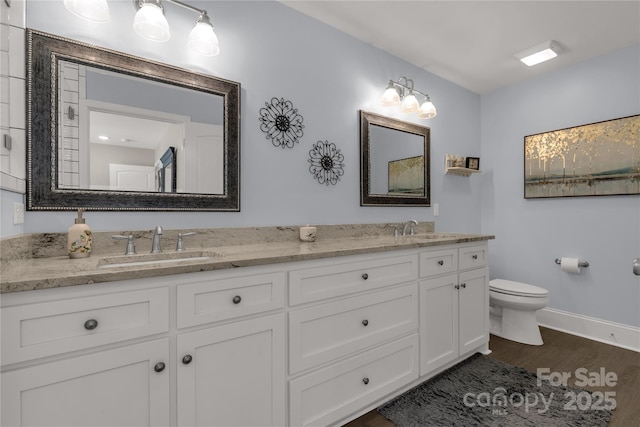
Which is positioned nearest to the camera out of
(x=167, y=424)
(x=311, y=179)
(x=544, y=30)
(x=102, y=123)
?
(x=167, y=424)

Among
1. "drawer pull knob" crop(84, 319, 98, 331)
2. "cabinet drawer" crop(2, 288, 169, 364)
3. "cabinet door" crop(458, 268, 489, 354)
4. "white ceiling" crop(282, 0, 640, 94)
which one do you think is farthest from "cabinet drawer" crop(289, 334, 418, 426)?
"white ceiling" crop(282, 0, 640, 94)

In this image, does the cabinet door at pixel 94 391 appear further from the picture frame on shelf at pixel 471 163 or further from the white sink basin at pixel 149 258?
the picture frame on shelf at pixel 471 163

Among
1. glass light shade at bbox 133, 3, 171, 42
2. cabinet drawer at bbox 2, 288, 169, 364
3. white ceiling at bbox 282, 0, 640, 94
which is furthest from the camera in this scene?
white ceiling at bbox 282, 0, 640, 94

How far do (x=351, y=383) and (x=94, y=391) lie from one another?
1083 mm

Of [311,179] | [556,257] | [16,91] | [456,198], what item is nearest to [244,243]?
[311,179]

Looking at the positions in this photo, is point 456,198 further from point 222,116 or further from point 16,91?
point 16,91

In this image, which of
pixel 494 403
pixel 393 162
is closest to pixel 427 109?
pixel 393 162

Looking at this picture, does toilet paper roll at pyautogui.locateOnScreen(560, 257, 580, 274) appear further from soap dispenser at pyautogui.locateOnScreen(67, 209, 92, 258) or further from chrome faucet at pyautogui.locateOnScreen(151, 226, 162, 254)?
soap dispenser at pyautogui.locateOnScreen(67, 209, 92, 258)

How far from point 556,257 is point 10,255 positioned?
3839 millimetres

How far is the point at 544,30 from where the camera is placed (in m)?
2.25

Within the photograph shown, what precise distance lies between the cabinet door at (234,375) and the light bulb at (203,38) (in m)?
1.39

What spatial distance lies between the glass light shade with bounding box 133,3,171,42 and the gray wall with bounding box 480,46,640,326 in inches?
129

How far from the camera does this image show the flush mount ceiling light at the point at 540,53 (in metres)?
2.40

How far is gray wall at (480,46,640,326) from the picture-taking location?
2459 mm
